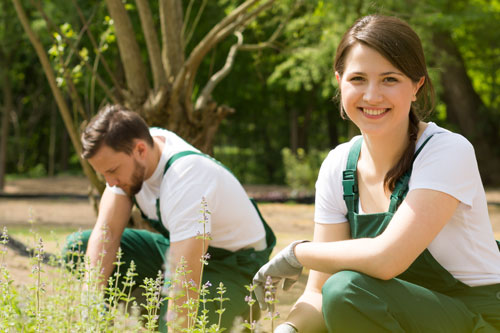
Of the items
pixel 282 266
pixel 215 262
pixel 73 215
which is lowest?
pixel 73 215

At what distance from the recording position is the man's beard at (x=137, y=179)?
127 inches

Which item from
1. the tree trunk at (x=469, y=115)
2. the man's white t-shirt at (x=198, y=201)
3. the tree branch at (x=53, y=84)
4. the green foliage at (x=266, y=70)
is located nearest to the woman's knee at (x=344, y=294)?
the man's white t-shirt at (x=198, y=201)

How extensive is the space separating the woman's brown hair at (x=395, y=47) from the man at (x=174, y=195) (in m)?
1.01

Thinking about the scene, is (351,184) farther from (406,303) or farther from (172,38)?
(172,38)

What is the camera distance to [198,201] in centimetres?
293

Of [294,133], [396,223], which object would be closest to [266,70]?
[294,133]

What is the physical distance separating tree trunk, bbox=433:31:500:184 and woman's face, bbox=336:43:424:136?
1442 cm

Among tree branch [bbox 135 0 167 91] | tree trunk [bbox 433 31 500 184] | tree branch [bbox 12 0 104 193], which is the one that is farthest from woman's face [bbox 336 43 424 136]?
tree trunk [bbox 433 31 500 184]

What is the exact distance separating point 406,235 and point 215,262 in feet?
4.52

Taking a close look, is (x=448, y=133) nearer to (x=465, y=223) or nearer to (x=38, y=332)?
(x=465, y=223)

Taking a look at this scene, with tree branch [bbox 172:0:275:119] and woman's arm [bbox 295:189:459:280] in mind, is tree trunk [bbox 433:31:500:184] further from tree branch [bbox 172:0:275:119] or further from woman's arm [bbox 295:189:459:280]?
woman's arm [bbox 295:189:459:280]

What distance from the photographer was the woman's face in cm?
221

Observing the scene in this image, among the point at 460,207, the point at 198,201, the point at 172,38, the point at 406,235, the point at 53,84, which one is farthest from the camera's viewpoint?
the point at 172,38

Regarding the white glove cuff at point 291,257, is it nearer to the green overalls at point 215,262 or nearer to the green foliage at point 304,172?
the green overalls at point 215,262
